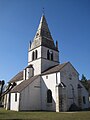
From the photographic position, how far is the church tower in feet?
110

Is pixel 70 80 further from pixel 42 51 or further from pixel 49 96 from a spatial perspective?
pixel 42 51

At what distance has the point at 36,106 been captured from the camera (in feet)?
96.5

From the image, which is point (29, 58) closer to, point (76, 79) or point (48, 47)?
point (48, 47)

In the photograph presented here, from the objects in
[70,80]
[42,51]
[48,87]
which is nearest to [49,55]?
[42,51]

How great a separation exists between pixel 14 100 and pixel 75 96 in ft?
38.8

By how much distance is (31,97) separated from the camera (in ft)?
95.0

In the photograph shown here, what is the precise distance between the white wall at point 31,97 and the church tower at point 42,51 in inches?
146

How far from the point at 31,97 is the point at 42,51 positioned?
10.6 meters

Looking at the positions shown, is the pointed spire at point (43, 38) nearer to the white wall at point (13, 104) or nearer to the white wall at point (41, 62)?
the white wall at point (41, 62)

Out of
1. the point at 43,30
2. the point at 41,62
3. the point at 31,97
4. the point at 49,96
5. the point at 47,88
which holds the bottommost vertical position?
the point at 31,97

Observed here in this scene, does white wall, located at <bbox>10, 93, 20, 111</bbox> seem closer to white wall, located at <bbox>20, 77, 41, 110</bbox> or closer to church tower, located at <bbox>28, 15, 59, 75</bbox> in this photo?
white wall, located at <bbox>20, 77, 41, 110</bbox>

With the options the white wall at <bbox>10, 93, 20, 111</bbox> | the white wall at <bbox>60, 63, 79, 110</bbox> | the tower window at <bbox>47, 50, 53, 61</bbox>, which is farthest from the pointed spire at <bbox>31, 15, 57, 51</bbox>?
the white wall at <bbox>10, 93, 20, 111</bbox>

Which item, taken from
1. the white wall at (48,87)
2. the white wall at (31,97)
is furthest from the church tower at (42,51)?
the white wall at (31,97)

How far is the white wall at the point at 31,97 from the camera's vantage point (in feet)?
91.1
